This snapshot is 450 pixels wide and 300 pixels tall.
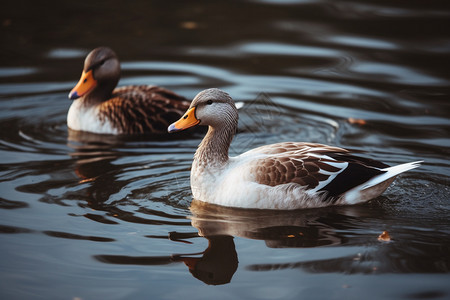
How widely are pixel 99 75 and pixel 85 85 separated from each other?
0.97 ft

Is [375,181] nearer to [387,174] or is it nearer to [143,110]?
[387,174]

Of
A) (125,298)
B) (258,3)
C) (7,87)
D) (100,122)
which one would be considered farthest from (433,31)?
(125,298)

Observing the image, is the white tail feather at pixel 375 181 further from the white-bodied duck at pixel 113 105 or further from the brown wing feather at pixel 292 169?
the white-bodied duck at pixel 113 105

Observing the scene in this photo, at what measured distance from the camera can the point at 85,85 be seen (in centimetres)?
1105

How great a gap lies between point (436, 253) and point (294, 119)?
474 centimetres

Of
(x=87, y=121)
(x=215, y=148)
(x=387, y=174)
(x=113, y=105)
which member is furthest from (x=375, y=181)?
(x=87, y=121)

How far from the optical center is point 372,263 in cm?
633

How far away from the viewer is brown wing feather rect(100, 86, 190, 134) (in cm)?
1062

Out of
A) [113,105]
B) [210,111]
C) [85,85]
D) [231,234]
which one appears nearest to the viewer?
[231,234]

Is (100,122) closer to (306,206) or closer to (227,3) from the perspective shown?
(306,206)

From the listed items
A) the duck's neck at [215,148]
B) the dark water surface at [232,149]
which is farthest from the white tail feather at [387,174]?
the duck's neck at [215,148]

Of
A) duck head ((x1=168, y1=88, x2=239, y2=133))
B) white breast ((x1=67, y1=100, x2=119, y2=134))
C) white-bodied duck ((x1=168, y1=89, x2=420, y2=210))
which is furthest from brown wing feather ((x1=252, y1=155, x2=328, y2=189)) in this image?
white breast ((x1=67, y1=100, x2=119, y2=134))

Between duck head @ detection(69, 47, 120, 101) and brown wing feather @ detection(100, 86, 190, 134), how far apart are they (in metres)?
0.33

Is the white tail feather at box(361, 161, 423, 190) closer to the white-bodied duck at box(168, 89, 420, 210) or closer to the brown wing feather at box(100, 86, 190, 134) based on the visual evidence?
the white-bodied duck at box(168, 89, 420, 210)
